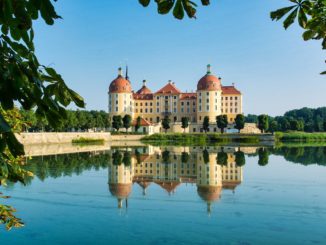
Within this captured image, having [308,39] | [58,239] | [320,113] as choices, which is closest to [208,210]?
→ [58,239]

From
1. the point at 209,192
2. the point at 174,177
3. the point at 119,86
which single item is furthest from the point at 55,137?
the point at 209,192

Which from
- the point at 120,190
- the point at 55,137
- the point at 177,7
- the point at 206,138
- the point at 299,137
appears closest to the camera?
the point at 177,7

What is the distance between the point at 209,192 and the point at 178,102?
194ft

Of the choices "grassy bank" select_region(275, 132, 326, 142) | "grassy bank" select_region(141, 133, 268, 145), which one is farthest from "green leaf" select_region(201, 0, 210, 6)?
"grassy bank" select_region(275, 132, 326, 142)

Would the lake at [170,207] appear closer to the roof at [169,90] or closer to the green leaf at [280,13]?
the green leaf at [280,13]

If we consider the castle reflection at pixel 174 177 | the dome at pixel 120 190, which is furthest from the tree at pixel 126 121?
the dome at pixel 120 190

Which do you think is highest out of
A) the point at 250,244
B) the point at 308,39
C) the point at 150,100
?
the point at 150,100

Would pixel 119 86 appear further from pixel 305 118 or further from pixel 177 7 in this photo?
pixel 177 7

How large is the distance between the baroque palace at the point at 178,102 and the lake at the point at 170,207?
50268 millimetres

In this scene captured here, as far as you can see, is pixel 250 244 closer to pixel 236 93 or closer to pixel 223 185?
pixel 223 185

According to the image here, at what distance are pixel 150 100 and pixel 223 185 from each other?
58.9 metres

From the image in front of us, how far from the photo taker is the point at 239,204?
Answer: 1061 cm

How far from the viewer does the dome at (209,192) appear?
11.6m

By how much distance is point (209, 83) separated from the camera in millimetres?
68062
